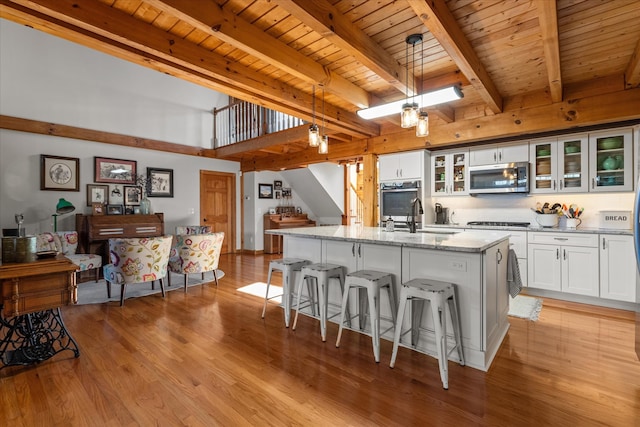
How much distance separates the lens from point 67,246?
468cm

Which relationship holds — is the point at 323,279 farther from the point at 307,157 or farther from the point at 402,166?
the point at 307,157

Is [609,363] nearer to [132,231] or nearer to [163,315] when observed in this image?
[163,315]

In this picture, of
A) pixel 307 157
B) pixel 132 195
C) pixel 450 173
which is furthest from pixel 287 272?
pixel 132 195

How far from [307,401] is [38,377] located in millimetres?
1931

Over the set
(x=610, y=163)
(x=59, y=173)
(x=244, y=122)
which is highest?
(x=244, y=122)

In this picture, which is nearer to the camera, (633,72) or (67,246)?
(633,72)

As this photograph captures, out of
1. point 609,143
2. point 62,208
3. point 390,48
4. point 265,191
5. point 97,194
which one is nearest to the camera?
point 390,48

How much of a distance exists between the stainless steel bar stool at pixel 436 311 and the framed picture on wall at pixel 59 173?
5883mm

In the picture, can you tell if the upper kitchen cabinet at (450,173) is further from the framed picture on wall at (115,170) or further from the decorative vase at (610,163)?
the framed picture on wall at (115,170)

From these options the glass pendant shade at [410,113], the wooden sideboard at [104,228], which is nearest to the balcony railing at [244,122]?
the wooden sideboard at [104,228]

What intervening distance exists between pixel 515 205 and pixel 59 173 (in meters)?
7.42

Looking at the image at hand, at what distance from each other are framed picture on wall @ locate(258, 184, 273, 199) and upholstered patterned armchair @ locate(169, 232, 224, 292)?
3.46 m

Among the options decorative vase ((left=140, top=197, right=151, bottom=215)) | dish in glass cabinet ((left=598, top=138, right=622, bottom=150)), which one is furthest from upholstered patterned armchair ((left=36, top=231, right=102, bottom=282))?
dish in glass cabinet ((left=598, top=138, right=622, bottom=150))

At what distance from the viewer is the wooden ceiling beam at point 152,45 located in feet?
6.52
